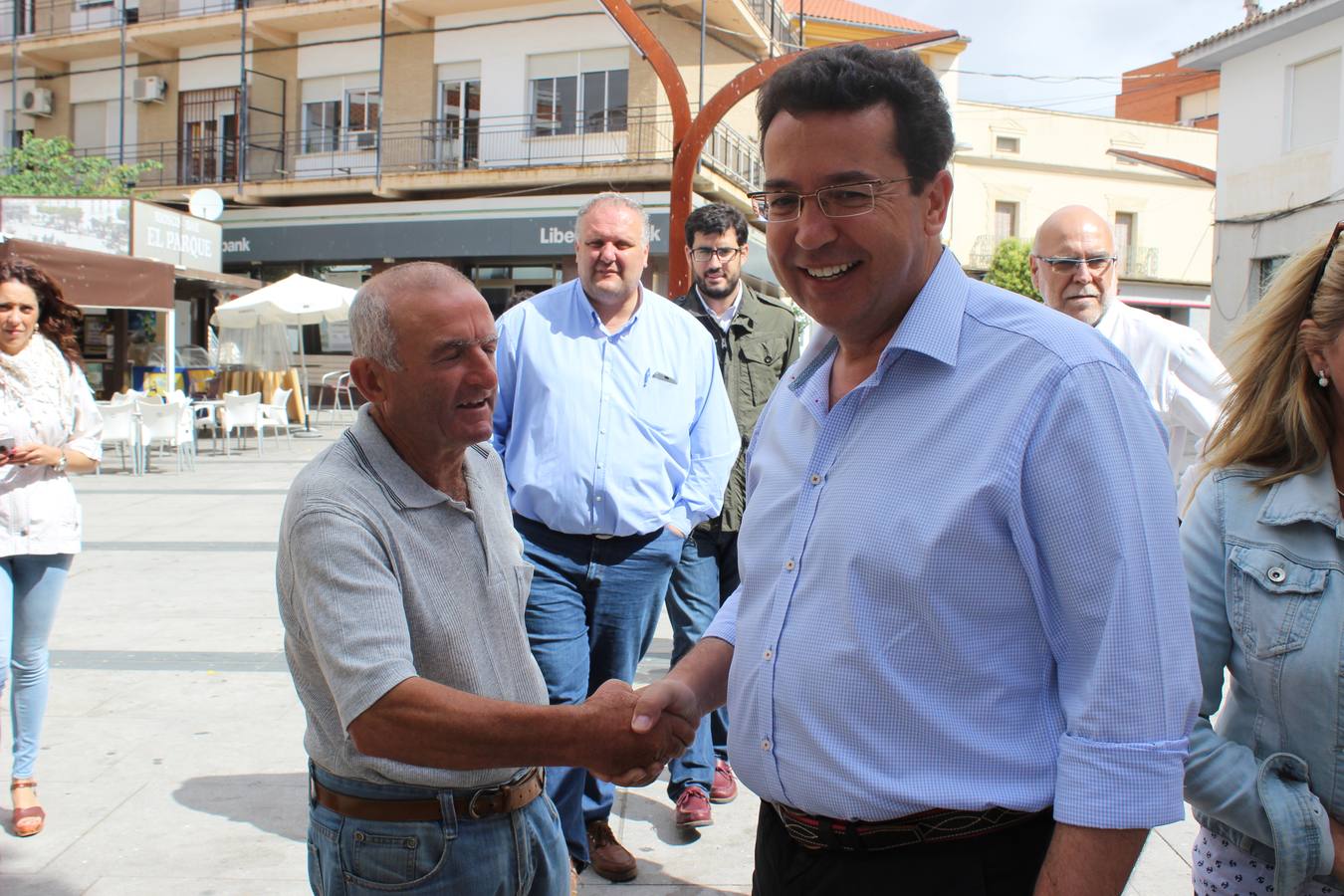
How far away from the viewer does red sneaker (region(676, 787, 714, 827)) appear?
12.9ft

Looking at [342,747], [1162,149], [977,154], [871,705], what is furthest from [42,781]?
[1162,149]

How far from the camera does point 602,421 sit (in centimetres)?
365

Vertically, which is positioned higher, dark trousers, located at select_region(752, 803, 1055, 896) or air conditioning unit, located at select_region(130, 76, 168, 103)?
air conditioning unit, located at select_region(130, 76, 168, 103)

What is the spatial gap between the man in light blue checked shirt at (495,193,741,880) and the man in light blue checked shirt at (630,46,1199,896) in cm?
180

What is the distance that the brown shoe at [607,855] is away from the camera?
3613mm

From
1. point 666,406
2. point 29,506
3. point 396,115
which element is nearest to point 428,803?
point 666,406

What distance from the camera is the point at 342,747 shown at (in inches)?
76.1

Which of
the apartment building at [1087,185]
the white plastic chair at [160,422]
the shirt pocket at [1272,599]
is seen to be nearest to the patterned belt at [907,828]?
the shirt pocket at [1272,599]

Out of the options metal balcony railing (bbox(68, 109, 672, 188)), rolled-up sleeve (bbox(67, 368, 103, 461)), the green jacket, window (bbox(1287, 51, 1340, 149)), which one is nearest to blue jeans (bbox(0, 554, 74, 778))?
rolled-up sleeve (bbox(67, 368, 103, 461))

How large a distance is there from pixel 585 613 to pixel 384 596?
1871 mm

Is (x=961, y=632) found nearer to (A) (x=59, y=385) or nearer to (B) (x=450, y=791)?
(B) (x=450, y=791)

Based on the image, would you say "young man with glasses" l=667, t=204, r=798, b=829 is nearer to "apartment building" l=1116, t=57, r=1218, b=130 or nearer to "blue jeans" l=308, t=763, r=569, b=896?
"blue jeans" l=308, t=763, r=569, b=896

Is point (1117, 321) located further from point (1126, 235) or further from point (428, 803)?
point (1126, 235)

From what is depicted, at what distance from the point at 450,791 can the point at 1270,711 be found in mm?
1381
